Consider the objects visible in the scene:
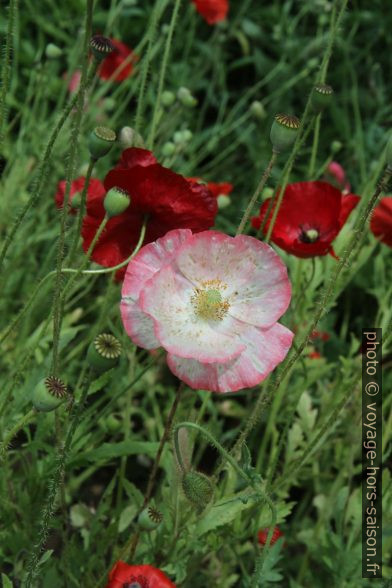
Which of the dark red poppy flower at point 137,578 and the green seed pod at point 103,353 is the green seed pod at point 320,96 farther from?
the dark red poppy flower at point 137,578

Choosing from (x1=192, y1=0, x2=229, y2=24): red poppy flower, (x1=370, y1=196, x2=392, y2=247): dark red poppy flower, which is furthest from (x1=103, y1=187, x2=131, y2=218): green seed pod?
(x1=192, y1=0, x2=229, y2=24): red poppy flower

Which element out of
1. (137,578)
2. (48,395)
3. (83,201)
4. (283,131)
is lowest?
(137,578)

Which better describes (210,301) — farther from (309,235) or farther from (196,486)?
(309,235)

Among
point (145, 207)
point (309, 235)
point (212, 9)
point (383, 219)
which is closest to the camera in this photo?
point (145, 207)

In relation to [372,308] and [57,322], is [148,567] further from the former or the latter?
[372,308]

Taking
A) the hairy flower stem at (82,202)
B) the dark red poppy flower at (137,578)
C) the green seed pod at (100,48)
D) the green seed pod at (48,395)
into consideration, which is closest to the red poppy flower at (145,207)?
the hairy flower stem at (82,202)

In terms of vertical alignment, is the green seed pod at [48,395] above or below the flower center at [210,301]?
below

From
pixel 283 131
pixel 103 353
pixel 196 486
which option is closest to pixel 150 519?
pixel 196 486

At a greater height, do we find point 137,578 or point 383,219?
point 383,219
